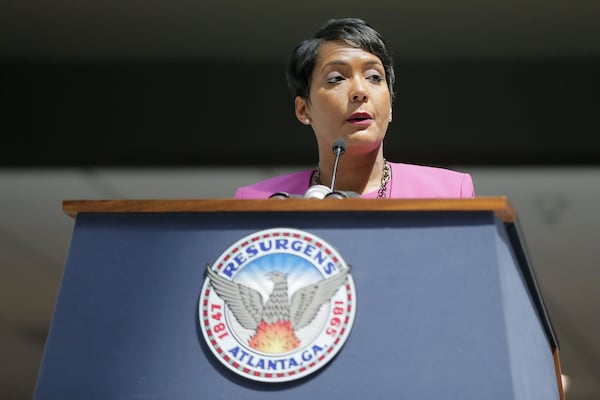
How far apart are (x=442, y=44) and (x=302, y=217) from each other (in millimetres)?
2284

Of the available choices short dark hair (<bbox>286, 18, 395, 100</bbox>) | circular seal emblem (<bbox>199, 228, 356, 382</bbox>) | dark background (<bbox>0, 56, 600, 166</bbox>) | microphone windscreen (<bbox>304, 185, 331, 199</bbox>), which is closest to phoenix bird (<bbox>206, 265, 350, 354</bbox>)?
circular seal emblem (<bbox>199, 228, 356, 382</bbox>)

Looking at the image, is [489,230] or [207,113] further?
[207,113]

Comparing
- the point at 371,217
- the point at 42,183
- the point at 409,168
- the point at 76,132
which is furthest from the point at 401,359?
the point at 42,183

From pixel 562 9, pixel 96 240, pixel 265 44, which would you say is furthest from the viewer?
pixel 265 44

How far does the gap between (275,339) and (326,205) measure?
0.58ft

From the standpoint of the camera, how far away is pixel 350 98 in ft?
5.32

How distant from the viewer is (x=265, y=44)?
3.24 metres

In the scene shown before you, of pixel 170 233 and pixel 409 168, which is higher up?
pixel 409 168

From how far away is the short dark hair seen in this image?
1.67 metres

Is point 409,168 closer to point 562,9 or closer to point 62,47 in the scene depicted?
point 562,9

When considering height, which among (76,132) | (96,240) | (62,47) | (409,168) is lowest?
(96,240)

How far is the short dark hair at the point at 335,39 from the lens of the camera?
1.67 meters

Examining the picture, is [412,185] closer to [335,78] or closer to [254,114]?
[335,78]

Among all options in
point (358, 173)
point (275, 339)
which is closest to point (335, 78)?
point (358, 173)
